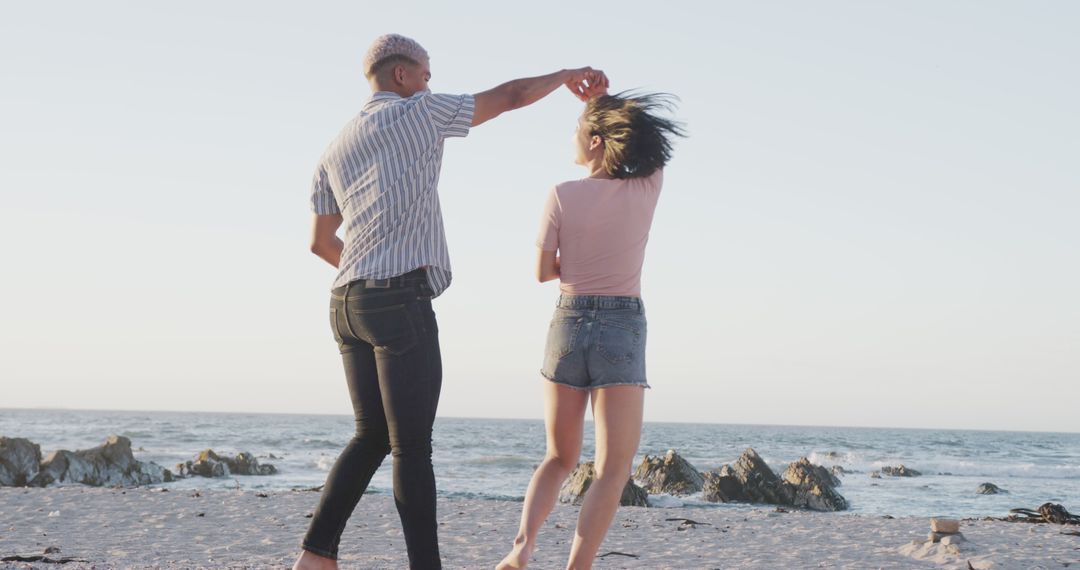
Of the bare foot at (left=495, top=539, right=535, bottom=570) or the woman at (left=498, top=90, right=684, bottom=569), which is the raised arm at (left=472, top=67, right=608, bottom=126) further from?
the bare foot at (left=495, top=539, right=535, bottom=570)

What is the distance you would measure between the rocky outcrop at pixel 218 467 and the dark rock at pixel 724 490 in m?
9.53

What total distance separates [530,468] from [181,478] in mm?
9802

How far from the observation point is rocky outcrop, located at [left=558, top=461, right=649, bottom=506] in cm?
1180

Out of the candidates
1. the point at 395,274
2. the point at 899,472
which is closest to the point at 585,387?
the point at 395,274

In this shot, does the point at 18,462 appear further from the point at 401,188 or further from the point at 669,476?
the point at 401,188

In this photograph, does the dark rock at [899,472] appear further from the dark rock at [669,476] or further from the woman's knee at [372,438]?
the woman's knee at [372,438]

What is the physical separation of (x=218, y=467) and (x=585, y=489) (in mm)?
8806

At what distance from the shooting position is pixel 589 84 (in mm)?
3807

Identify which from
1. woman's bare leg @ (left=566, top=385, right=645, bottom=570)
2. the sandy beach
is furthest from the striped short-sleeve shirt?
the sandy beach

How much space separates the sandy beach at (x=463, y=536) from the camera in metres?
5.69

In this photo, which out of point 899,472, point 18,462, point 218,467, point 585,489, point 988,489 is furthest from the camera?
point 899,472

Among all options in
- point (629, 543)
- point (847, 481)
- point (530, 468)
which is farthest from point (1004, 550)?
point (530, 468)

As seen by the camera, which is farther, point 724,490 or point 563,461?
point 724,490

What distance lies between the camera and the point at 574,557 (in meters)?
3.60
